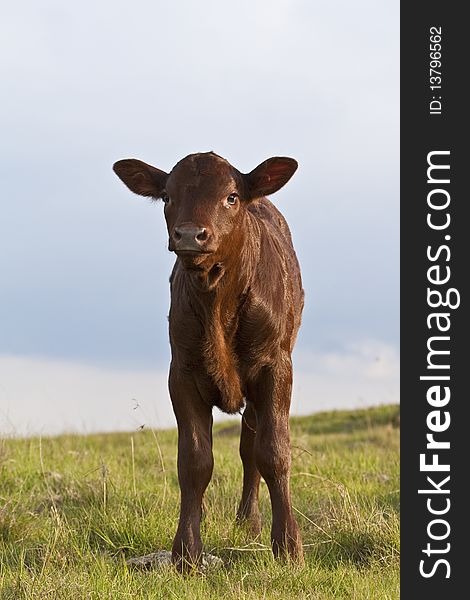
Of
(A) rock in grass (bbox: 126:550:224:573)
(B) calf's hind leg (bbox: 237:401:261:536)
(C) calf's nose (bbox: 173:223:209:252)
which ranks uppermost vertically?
(C) calf's nose (bbox: 173:223:209:252)

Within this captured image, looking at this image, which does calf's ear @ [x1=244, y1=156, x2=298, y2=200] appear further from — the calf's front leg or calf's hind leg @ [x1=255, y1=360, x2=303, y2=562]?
the calf's front leg

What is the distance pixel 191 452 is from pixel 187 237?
2034mm

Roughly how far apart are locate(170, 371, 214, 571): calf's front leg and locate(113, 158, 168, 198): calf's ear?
4.52 ft

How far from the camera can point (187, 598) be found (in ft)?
21.0

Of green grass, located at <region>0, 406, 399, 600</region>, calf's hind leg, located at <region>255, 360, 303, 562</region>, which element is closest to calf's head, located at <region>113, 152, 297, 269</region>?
calf's hind leg, located at <region>255, 360, 303, 562</region>

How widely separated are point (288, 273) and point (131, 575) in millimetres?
2834

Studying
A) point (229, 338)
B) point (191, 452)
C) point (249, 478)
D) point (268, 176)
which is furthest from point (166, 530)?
point (268, 176)

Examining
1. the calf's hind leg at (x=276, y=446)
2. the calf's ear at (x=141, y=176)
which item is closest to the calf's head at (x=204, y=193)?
the calf's ear at (x=141, y=176)

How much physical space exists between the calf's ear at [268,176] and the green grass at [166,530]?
2.67 metres

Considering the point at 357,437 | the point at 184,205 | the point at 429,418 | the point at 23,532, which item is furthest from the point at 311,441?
the point at 184,205

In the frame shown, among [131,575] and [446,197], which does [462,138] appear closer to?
[446,197]

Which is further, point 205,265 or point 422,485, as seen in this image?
point 422,485

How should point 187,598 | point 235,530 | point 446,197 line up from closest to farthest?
point 187,598 < point 446,197 < point 235,530

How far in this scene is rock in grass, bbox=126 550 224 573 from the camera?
24.1ft
